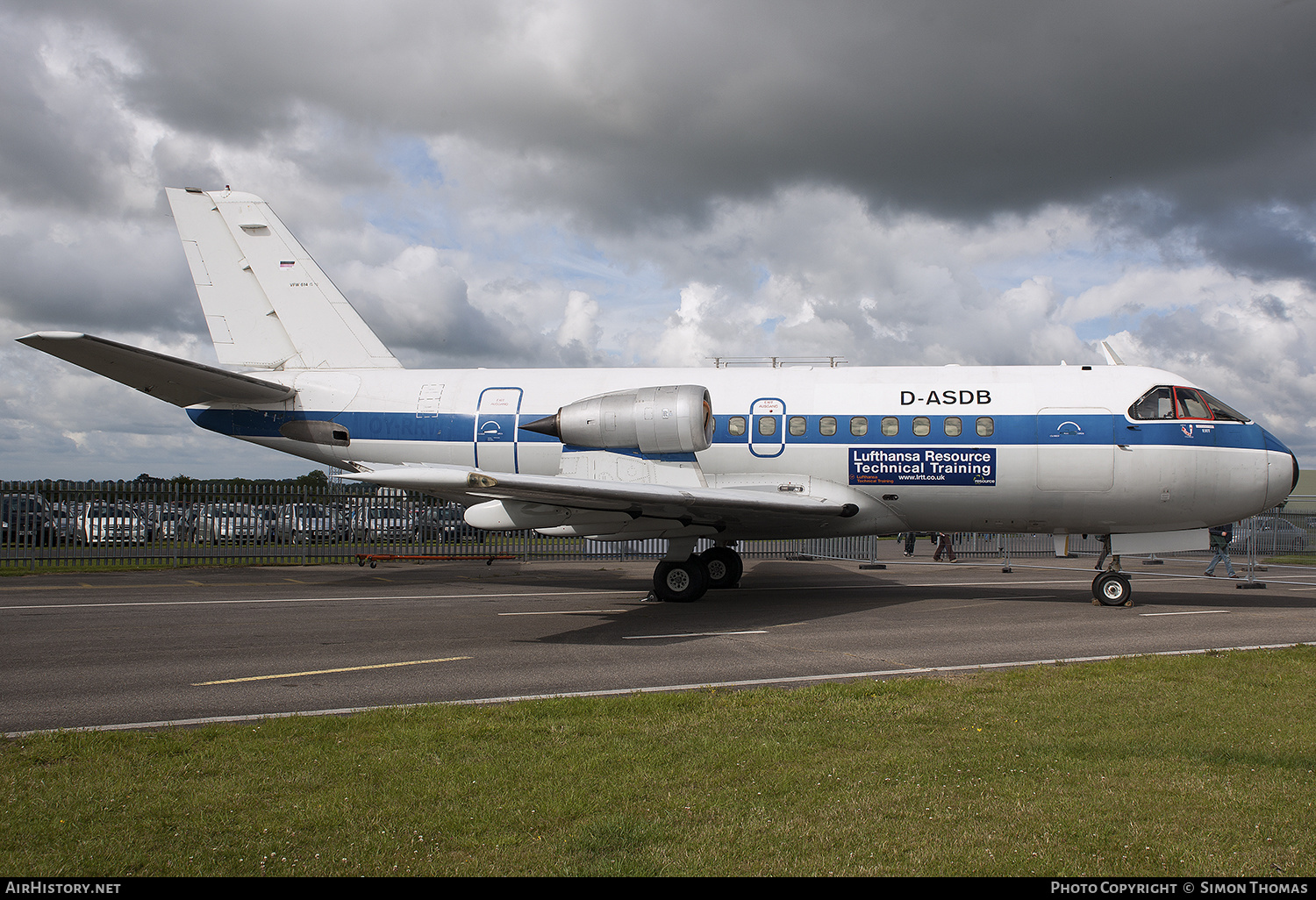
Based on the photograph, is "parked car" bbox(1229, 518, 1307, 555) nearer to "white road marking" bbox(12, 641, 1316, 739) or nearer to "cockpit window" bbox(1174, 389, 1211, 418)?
"cockpit window" bbox(1174, 389, 1211, 418)

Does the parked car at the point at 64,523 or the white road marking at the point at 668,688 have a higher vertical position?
the parked car at the point at 64,523

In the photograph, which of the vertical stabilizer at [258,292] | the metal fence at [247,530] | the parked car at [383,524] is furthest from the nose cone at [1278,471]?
the parked car at [383,524]

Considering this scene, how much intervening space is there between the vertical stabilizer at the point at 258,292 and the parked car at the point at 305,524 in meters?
10.2

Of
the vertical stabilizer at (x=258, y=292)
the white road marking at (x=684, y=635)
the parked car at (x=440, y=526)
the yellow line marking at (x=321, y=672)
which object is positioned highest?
the vertical stabilizer at (x=258, y=292)

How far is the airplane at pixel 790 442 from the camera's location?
1450 centimetres

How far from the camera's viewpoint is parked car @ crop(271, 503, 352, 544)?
1057 inches

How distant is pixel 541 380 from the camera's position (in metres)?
16.7

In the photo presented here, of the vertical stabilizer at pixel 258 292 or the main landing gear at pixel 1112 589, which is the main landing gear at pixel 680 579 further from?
the vertical stabilizer at pixel 258 292

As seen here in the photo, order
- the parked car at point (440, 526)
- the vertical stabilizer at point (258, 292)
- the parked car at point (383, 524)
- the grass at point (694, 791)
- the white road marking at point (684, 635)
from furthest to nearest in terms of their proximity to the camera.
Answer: the parked car at point (440, 526) < the parked car at point (383, 524) < the vertical stabilizer at point (258, 292) < the white road marking at point (684, 635) < the grass at point (694, 791)

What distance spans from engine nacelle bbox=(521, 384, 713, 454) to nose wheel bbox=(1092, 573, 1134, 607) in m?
8.03

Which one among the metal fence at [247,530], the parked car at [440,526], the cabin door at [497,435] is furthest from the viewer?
the parked car at [440,526]

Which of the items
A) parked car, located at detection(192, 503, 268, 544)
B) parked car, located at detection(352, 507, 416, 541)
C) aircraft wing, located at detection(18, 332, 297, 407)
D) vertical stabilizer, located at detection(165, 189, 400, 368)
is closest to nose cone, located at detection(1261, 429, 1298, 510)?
vertical stabilizer, located at detection(165, 189, 400, 368)

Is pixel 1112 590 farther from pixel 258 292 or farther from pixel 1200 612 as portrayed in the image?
pixel 258 292
